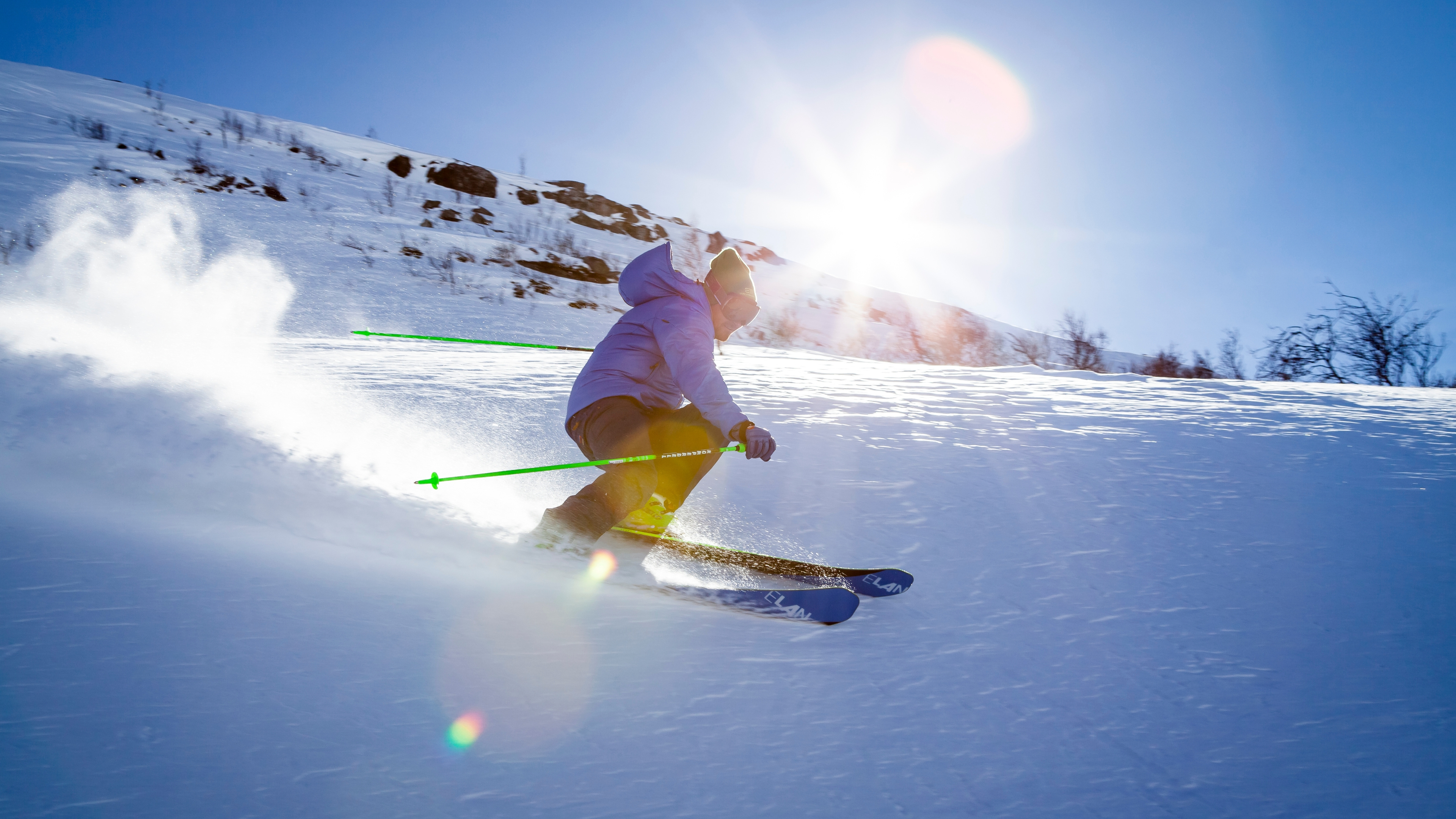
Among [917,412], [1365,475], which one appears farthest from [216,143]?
[1365,475]

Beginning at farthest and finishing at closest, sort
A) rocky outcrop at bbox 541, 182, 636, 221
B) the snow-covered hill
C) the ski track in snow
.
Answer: rocky outcrop at bbox 541, 182, 636, 221 < the snow-covered hill < the ski track in snow

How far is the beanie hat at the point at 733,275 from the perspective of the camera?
8.91ft

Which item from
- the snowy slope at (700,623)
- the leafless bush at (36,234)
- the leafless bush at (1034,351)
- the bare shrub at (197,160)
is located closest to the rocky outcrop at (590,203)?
the bare shrub at (197,160)

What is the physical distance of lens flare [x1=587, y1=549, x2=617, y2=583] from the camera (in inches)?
87.5

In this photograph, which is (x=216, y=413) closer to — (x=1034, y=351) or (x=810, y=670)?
(x=810, y=670)

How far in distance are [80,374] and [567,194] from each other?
2276 centimetres

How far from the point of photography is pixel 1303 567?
235cm

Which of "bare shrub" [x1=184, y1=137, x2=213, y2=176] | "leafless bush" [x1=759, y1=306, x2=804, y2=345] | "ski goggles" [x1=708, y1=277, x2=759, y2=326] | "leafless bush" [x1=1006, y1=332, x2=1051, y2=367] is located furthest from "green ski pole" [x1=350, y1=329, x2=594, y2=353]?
"bare shrub" [x1=184, y1=137, x2=213, y2=176]

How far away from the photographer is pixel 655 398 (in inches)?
109

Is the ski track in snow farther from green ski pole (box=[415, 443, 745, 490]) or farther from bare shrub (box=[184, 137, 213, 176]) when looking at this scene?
bare shrub (box=[184, 137, 213, 176])

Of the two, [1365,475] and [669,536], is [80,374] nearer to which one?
[669,536]

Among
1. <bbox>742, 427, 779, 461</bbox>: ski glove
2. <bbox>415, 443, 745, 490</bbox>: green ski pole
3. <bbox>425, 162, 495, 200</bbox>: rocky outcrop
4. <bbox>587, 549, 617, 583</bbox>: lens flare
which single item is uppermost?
<bbox>425, 162, 495, 200</bbox>: rocky outcrop

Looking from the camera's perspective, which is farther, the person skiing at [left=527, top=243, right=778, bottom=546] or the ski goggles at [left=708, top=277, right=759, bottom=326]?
the ski goggles at [left=708, top=277, right=759, bottom=326]

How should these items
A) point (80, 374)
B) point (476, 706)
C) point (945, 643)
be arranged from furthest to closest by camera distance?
point (80, 374) < point (945, 643) < point (476, 706)
